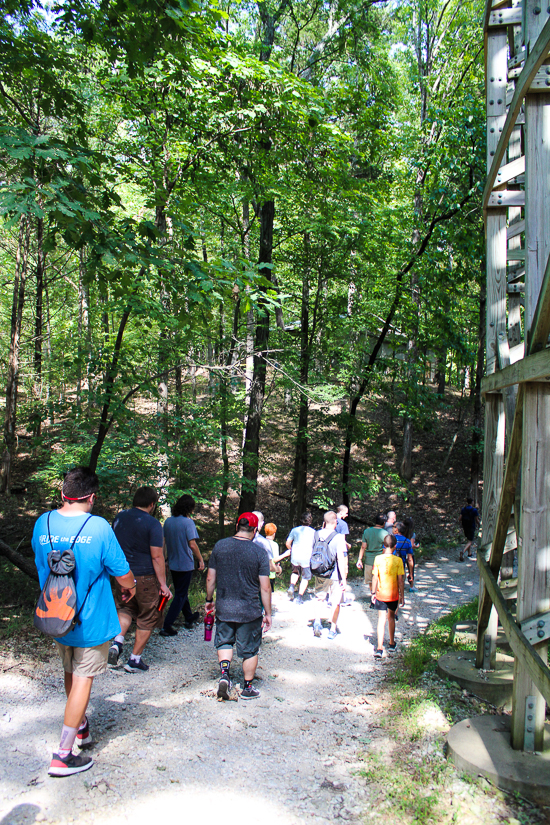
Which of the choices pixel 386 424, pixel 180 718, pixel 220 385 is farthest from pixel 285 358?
pixel 386 424

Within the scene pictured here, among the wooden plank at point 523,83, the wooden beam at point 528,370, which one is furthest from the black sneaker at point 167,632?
the wooden plank at point 523,83

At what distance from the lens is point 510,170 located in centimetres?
432

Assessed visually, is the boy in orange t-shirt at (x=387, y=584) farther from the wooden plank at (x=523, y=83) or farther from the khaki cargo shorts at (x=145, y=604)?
the wooden plank at (x=523, y=83)

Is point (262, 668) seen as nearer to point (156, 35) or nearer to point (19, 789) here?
point (19, 789)

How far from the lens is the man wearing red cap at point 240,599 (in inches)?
194

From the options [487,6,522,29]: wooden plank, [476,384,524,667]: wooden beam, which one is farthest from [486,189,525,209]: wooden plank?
[476,384,524,667]: wooden beam

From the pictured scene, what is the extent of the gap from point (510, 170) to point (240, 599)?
430cm

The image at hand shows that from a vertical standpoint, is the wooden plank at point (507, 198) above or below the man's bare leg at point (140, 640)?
above

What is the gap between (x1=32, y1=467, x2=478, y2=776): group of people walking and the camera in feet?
11.2

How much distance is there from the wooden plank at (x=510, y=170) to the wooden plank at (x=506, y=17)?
1275 mm

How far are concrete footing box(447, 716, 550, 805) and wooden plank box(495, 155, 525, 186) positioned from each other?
158 inches

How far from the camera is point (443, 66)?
743 inches

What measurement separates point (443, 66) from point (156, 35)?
17.0m

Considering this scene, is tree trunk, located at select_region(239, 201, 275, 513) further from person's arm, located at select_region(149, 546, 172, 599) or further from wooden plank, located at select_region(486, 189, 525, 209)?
wooden plank, located at select_region(486, 189, 525, 209)
